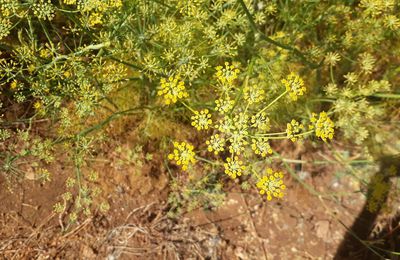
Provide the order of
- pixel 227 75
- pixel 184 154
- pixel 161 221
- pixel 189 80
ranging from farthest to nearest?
pixel 161 221 < pixel 189 80 < pixel 227 75 < pixel 184 154

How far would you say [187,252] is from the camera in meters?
3.97

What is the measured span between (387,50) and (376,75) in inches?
15.0

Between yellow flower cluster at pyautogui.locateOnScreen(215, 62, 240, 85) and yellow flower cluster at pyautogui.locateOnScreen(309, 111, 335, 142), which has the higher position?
yellow flower cluster at pyautogui.locateOnScreen(215, 62, 240, 85)

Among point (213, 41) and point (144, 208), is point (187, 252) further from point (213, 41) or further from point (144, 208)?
point (213, 41)

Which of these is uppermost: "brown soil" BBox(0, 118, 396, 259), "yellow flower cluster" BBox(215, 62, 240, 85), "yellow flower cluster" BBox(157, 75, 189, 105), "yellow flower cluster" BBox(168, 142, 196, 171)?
"yellow flower cluster" BBox(215, 62, 240, 85)

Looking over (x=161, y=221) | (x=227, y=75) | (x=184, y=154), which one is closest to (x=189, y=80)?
(x=227, y=75)

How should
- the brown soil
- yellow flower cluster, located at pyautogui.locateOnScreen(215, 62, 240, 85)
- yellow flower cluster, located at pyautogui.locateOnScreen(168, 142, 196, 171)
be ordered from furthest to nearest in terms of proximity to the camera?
the brown soil → yellow flower cluster, located at pyautogui.locateOnScreen(215, 62, 240, 85) → yellow flower cluster, located at pyautogui.locateOnScreen(168, 142, 196, 171)

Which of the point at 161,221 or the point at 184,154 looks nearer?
the point at 184,154

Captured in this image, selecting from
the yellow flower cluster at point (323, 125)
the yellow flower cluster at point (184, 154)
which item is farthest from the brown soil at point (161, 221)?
the yellow flower cluster at point (323, 125)

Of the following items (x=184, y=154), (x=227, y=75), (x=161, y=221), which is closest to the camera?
(x=184, y=154)

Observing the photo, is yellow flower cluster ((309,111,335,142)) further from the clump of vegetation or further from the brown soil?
the brown soil

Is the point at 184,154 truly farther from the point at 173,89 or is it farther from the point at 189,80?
the point at 189,80

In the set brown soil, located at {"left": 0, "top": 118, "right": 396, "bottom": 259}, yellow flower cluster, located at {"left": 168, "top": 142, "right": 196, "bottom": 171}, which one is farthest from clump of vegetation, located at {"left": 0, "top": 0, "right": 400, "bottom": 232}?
brown soil, located at {"left": 0, "top": 118, "right": 396, "bottom": 259}

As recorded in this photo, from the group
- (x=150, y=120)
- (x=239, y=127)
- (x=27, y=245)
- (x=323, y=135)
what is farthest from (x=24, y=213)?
(x=323, y=135)
